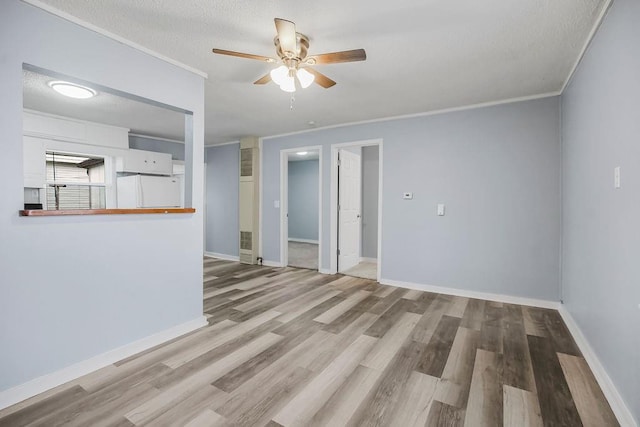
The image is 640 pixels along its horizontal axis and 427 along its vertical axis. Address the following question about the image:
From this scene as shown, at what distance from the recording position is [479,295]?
371 cm

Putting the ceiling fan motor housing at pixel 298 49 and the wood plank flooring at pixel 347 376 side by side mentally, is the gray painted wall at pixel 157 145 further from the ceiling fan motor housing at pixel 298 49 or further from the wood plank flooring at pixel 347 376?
the ceiling fan motor housing at pixel 298 49

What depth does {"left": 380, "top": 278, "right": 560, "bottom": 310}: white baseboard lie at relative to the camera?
338cm

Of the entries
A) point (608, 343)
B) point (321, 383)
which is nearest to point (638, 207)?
point (608, 343)

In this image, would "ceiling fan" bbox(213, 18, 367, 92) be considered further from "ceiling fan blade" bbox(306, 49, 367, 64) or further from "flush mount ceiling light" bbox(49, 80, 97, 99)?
"flush mount ceiling light" bbox(49, 80, 97, 99)

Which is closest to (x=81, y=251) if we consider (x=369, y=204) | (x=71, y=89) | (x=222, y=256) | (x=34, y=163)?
(x=71, y=89)

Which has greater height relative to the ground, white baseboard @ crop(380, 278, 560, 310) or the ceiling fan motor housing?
the ceiling fan motor housing

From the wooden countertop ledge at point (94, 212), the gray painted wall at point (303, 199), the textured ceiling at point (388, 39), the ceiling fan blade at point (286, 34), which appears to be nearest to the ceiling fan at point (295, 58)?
the ceiling fan blade at point (286, 34)

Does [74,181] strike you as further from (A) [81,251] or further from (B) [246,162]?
(A) [81,251]

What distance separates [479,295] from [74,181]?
243 inches

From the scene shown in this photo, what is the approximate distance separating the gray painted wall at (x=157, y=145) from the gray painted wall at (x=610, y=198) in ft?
20.7

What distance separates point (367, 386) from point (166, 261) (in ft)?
6.34

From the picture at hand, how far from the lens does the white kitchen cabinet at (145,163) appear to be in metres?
4.94

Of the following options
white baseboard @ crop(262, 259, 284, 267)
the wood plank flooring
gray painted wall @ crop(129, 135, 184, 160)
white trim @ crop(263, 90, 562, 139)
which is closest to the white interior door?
white trim @ crop(263, 90, 562, 139)

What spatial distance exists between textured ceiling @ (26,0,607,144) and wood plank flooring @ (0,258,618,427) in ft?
8.06
